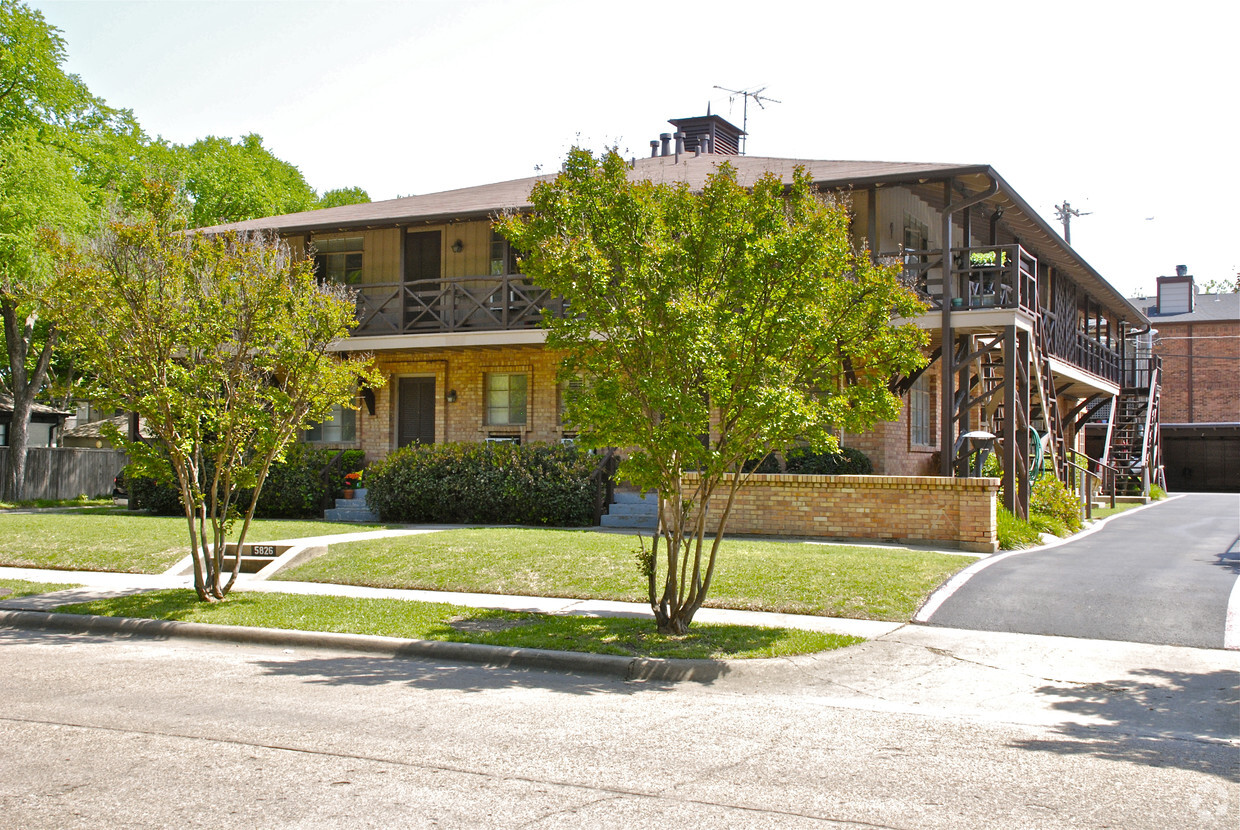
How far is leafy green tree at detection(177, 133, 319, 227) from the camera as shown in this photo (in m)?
41.5

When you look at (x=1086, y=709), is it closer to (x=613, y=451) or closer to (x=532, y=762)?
(x=532, y=762)

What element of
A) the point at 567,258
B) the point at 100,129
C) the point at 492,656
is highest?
the point at 100,129

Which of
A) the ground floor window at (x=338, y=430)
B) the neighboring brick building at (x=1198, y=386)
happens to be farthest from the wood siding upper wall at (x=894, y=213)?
the neighboring brick building at (x=1198, y=386)

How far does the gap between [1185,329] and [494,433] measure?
38.6 metres

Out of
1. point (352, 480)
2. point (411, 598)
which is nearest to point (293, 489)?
point (352, 480)

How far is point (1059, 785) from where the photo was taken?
5219 millimetres

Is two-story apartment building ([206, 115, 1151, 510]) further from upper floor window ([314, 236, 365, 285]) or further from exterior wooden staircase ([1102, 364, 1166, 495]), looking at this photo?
exterior wooden staircase ([1102, 364, 1166, 495])

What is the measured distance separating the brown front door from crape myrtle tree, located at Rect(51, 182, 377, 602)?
446 inches

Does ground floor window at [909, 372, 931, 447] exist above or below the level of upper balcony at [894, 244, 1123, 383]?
below

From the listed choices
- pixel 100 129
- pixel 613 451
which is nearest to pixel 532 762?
pixel 613 451

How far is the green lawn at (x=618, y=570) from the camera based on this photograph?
10.6m

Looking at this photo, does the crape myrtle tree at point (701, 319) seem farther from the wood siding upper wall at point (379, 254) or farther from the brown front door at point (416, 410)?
the wood siding upper wall at point (379, 254)

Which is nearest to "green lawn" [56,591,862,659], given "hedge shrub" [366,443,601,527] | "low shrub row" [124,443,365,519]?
"hedge shrub" [366,443,601,527]

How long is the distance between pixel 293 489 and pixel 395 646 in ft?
38.0
